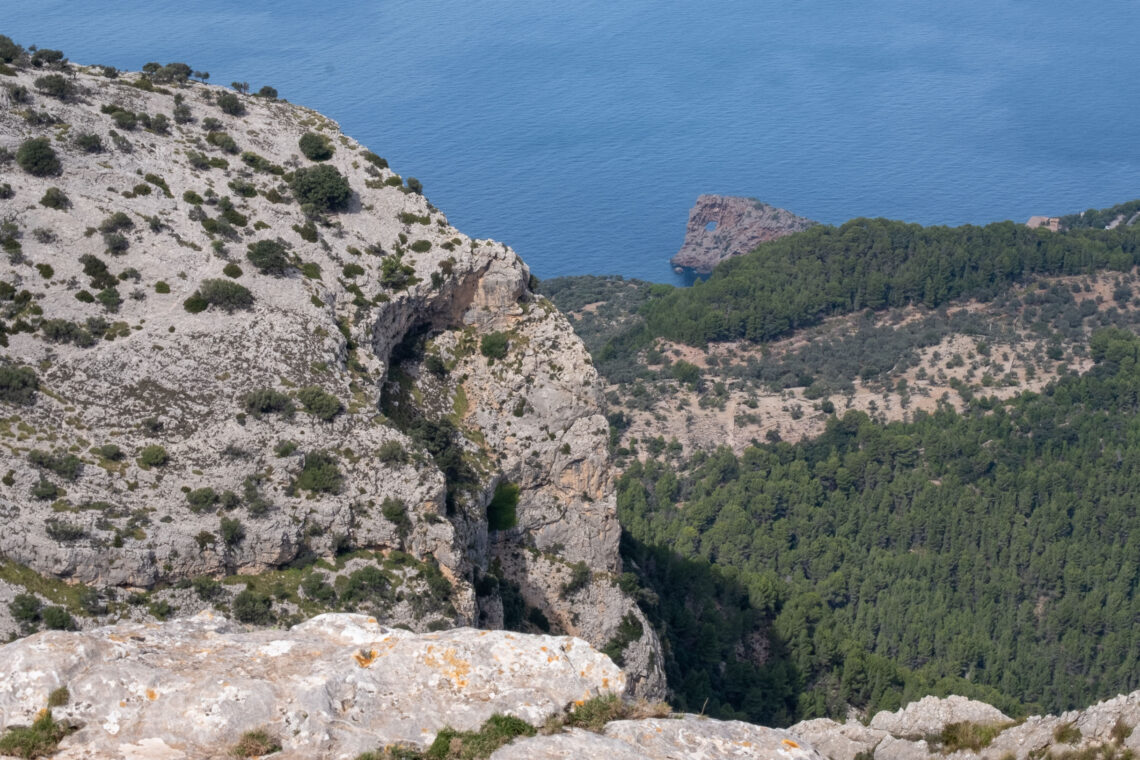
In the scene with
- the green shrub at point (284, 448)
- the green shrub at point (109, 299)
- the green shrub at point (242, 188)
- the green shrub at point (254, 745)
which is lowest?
the green shrub at point (254, 745)

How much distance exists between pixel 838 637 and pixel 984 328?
7510 cm

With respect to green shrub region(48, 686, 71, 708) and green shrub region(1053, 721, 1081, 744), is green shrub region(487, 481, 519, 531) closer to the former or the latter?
green shrub region(1053, 721, 1081, 744)

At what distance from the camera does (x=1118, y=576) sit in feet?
330

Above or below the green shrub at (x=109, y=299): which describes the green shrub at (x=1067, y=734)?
below

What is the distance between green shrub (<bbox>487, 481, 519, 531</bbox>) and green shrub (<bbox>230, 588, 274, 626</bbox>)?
15919mm

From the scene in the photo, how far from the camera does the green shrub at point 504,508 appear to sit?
191 ft

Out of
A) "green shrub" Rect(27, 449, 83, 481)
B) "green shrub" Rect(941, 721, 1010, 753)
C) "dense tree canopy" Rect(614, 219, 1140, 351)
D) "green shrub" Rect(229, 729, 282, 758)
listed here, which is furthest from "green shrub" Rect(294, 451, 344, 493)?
"dense tree canopy" Rect(614, 219, 1140, 351)

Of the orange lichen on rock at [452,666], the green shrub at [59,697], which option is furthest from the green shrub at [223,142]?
the green shrub at [59,697]

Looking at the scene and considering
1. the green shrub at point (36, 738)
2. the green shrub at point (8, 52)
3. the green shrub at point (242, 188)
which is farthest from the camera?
the green shrub at point (8, 52)

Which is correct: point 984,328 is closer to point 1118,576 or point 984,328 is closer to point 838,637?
point 1118,576

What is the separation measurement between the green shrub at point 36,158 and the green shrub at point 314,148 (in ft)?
39.7

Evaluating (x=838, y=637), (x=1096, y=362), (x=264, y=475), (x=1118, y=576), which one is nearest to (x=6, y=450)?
(x=264, y=475)

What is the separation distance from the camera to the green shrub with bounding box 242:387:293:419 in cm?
4894

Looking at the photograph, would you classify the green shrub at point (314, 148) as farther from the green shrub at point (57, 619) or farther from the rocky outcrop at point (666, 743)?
the rocky outcrop at point (666, 743)
